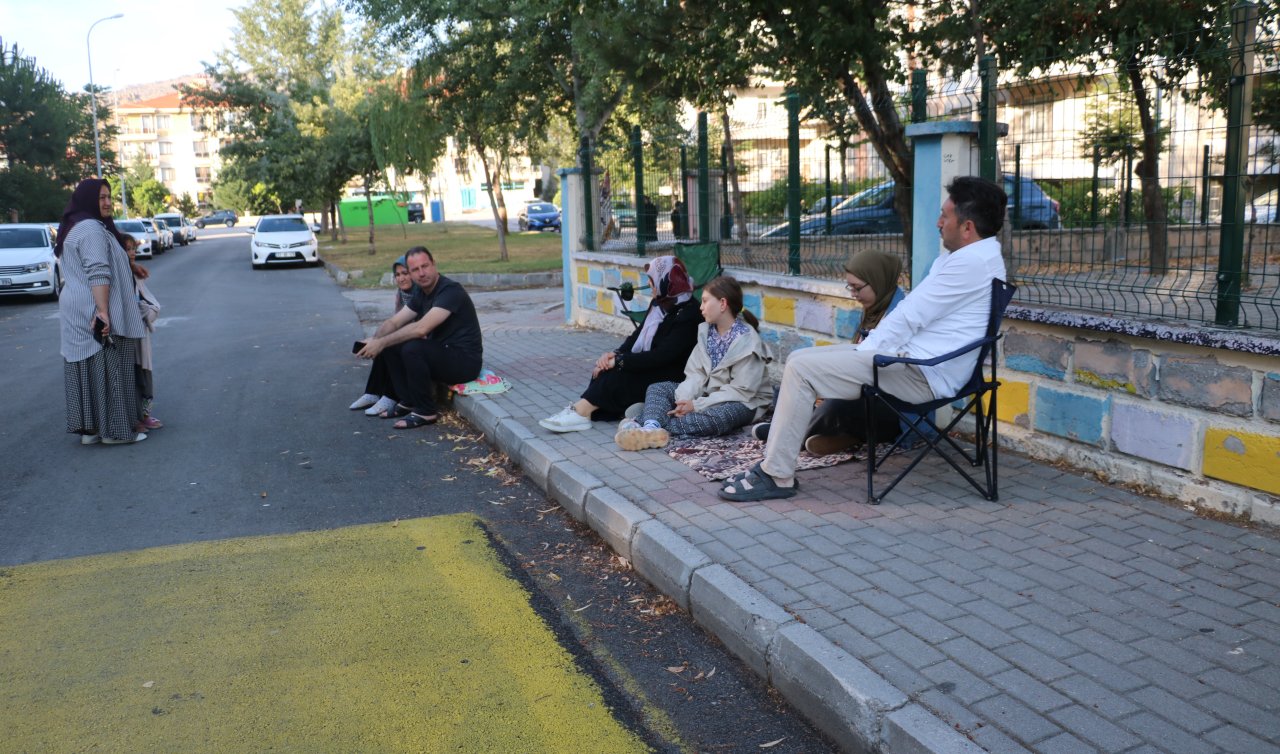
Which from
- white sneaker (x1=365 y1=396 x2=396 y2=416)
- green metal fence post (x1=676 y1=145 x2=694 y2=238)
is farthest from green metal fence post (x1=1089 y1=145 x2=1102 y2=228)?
white sneaker (x1=365 y1=396 x2=396 y2=416)

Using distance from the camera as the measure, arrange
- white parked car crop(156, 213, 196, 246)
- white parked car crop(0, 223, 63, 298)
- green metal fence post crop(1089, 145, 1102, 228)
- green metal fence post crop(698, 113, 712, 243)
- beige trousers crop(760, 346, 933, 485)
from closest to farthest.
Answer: beige trousers crop(760, 346, 933, 485), green metal fence post crop(1089, 145, 1102, 228), green metal fence post crop(698, 113, 712, 243), white parked car crop(0, 223, 63, 298), white parked car crop(156, 213, 196, 246)

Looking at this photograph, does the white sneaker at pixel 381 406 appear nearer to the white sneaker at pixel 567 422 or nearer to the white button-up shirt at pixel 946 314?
the white sneaker at pixel 567 422

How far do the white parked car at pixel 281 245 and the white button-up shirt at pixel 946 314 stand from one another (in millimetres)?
26602

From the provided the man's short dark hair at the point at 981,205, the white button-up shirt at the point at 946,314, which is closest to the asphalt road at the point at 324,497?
the white button-up shirt at the point at 946,314

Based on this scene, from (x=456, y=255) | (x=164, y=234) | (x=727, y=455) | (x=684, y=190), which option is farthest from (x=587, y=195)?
(x=164, y=234)

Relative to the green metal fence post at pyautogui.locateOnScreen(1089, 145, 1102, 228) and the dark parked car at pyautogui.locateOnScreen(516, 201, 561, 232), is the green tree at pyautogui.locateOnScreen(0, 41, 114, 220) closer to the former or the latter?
the dark parked car at pyautogui.locateOnScreen(516, 201, 561, 232)

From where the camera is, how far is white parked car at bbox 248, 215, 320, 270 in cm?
2873

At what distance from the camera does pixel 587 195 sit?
1224 cm

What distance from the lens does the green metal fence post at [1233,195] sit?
4.67m

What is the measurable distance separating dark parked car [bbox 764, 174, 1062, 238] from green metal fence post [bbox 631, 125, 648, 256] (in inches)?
116

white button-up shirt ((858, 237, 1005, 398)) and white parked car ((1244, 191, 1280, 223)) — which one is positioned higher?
white parked car ((1244, 191, 1280, 223))

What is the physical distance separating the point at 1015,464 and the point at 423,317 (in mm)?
4740

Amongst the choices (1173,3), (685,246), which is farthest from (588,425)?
(1173,3)

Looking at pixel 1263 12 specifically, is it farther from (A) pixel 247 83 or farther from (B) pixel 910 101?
(A) pixel 247 83
